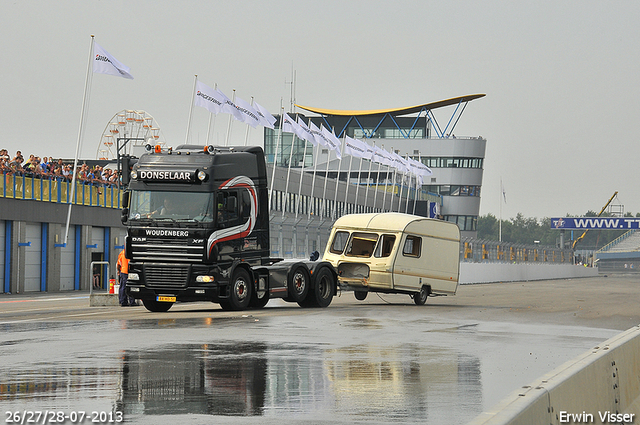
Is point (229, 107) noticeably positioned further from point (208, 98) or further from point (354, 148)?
point (354, 148)

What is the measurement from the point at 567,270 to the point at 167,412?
7834cm

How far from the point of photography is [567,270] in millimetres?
82562

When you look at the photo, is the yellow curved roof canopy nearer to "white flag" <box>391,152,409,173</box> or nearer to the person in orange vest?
"white flag" <box>391,152,409,173</box>

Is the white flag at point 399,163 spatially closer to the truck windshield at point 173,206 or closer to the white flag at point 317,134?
the white flag at point 317,134

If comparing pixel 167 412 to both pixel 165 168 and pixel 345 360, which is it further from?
pixel 165 168

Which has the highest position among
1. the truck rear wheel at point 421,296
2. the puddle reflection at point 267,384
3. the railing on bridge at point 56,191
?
the railing on bridge at point 56,191

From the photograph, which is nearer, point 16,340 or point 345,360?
point 345,360

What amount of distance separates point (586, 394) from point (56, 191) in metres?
35.0

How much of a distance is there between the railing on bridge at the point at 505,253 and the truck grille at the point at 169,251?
3356 cm

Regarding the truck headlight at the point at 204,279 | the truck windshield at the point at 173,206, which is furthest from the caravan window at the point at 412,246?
the truck windshield at the point at 173,206

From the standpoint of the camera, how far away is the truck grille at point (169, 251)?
20.3 metres

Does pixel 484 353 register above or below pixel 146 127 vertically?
below

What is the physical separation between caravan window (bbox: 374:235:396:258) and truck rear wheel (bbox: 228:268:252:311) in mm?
6004

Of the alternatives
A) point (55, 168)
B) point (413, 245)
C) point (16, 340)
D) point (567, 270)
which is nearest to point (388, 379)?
point (16, 340)
